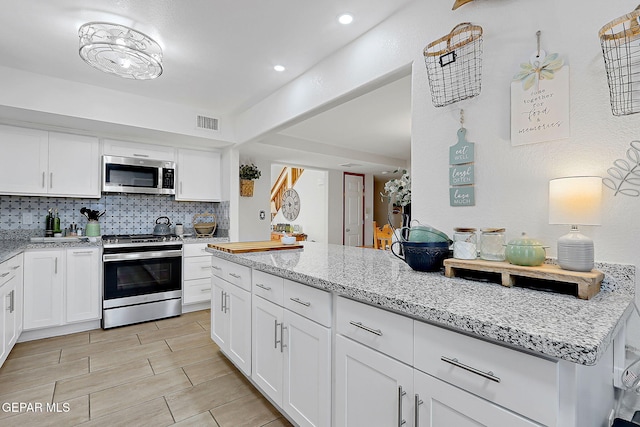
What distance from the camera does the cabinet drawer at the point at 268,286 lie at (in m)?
1.73

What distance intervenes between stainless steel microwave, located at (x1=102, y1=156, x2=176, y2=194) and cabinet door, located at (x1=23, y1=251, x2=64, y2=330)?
88 cm

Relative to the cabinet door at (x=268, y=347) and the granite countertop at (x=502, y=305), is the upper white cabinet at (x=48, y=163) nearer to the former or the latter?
the cabinet door at (x=268, y=347)

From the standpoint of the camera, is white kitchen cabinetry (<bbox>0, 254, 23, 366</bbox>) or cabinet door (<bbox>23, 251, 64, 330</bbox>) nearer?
white kitchen cabinetry (<bbox>0, 254, 23, 366</bbox>)

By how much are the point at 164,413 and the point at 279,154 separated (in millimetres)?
3803

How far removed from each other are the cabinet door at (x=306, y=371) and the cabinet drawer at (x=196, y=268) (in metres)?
2.48

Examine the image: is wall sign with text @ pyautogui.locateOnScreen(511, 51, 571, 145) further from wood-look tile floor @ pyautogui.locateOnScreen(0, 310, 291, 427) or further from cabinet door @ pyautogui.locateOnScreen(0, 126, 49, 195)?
cabinet door @ pyautogui.locateOnScreen(0, 126, 49, 195)

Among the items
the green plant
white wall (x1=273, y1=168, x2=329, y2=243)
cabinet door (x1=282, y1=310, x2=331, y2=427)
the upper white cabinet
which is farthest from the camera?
white wall (x1=273, y1=168, x2=329, y2=243)

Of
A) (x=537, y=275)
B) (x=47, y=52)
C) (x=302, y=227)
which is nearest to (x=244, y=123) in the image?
(x=47, y=52)

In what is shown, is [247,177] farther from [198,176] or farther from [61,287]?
[61,287]

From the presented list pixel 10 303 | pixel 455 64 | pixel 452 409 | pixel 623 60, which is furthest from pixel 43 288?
pixel 623 60

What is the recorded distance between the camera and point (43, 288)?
2.99m

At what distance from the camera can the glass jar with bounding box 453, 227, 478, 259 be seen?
4.60 feet

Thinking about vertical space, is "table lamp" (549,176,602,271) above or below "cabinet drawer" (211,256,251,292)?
above

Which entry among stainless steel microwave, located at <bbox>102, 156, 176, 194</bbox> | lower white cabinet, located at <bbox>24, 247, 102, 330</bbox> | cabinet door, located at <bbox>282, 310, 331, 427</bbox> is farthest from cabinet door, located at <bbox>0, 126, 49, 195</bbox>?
cabinet door, located at <bbox>282, 310, 331, 427</bbox>
